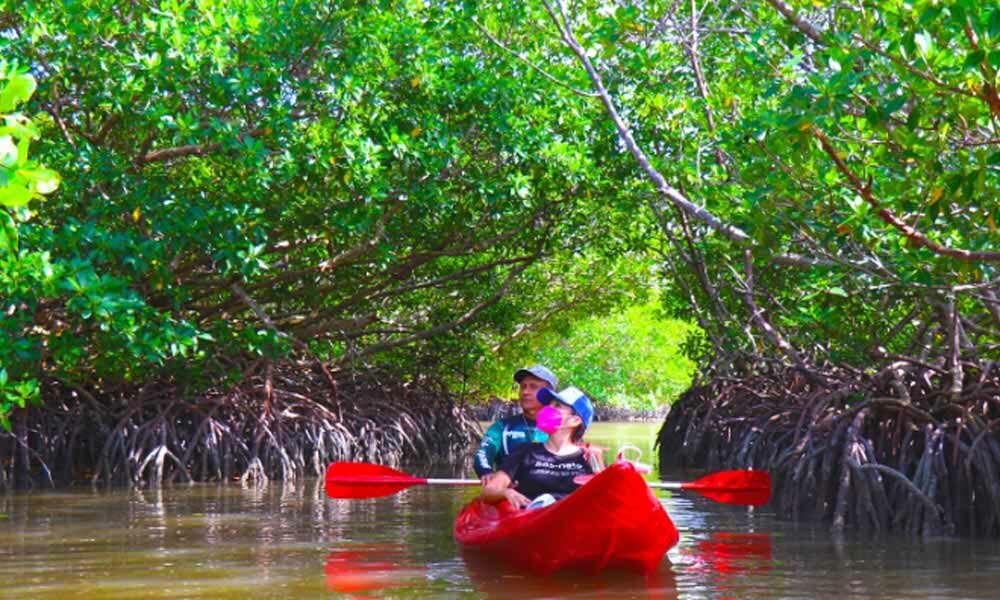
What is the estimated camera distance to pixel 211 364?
1106cm

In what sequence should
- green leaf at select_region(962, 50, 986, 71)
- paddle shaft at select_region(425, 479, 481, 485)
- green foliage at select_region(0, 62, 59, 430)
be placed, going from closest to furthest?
green foliage at select_region(0, 62, 59, 430) < green leaf at select_region(962, 50, 986, 71) < paddle shaft at select_region(425, 479, 481, 485)

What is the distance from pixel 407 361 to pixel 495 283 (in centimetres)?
267

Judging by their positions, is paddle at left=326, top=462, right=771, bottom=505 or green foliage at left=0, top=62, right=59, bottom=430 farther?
paddle at left=326, top=462, right=771, bottom=505

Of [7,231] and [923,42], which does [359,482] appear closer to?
[923,42]

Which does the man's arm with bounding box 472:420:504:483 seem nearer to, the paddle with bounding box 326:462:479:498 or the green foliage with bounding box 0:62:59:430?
the paddle with bounding box 326:462:479:498

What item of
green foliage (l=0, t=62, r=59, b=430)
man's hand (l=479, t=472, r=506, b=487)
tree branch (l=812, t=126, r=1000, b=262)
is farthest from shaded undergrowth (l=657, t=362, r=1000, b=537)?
green foliage (l=0, t=62, r=59, b=430)

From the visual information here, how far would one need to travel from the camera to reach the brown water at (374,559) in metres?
5.43

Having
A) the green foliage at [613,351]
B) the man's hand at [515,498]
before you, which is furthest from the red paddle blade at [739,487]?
the green foliage at [613,351]

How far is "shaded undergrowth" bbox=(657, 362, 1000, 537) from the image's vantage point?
7.08m

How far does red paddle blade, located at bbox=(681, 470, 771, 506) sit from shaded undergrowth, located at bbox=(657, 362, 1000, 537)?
22.0 inches

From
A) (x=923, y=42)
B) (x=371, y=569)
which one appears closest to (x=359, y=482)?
(x=371, y=569)

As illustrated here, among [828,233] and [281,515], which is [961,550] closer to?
[828,233]

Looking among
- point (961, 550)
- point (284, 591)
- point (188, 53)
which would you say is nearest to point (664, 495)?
point (961, 550)

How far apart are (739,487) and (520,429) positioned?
A: 117 cm
